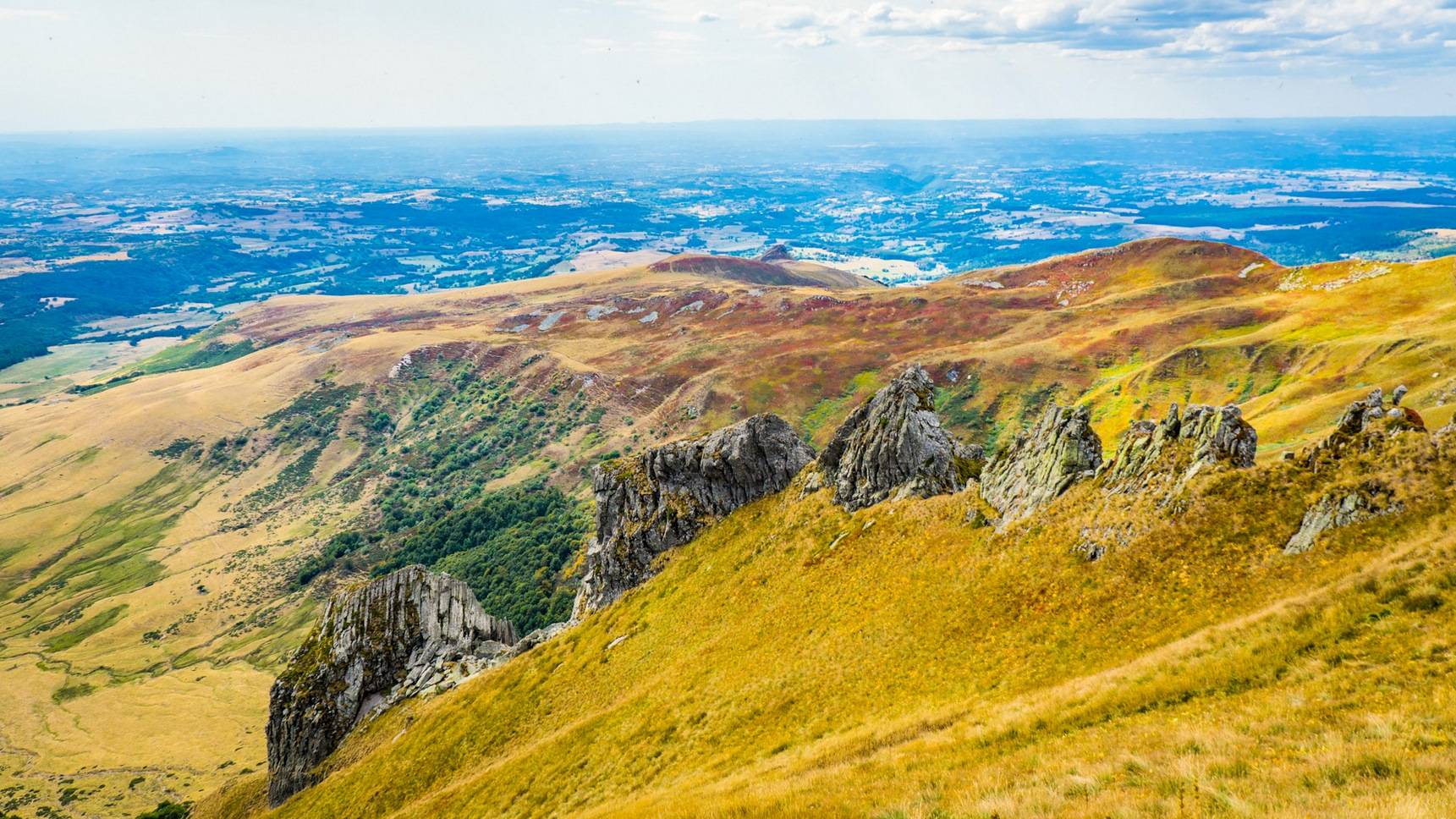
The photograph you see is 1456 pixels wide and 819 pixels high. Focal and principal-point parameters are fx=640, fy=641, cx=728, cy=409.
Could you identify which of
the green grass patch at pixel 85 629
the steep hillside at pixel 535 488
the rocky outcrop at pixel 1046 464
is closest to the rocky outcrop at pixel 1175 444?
the rocky outcrop at pixel 1046 464

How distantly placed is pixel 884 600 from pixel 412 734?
A: 44469 millimetres

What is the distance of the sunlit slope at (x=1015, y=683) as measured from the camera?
1461 centimetres

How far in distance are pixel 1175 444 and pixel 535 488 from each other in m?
144

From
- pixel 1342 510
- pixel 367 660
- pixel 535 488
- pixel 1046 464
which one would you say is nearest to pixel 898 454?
pixel 1046 464

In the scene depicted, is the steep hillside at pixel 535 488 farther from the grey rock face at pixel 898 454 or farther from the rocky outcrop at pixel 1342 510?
the rocky outcrop at pixel 1342 510

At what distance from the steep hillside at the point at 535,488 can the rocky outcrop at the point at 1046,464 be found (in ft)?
12.4

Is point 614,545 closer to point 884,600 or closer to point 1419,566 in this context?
point 884,600

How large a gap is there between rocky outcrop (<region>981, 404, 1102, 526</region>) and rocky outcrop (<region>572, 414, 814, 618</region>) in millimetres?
24037

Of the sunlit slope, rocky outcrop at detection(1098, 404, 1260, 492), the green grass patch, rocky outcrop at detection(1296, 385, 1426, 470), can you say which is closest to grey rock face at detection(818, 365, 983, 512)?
the sunlit slope

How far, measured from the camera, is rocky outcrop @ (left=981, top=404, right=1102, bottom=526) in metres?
36.8

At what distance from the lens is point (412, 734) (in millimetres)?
55688

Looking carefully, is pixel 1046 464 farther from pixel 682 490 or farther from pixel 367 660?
pixel 367 660

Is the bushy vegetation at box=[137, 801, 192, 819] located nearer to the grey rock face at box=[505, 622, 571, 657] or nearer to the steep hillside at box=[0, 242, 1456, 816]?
the steep hillside at box=[0, 242, 1456, 816]

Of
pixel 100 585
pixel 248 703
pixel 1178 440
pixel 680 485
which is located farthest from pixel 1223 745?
pixel 100 585
